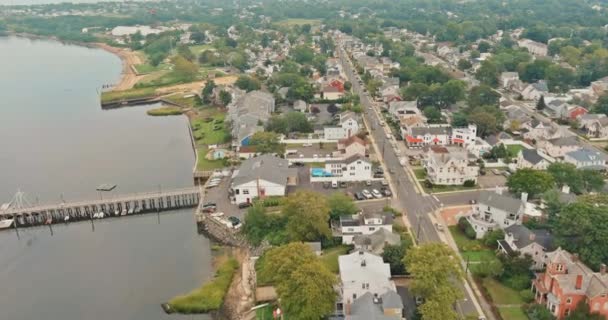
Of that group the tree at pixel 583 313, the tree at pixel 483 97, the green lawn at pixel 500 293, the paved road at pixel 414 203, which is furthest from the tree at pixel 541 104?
the tree at pixel 583 313

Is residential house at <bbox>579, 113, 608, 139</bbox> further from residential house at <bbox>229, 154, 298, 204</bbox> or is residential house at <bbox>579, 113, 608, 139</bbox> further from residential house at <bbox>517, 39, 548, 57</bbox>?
residential house at <bbox>517, 39, 548, 57</bbox>

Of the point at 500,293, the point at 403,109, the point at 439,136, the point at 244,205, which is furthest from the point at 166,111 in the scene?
the point at 500,293

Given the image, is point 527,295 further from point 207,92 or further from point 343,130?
point 207,92

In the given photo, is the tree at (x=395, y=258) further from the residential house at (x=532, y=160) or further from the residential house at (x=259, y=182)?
the residential house at (x=532, y=160)

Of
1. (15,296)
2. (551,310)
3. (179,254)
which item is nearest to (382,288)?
(551,310)

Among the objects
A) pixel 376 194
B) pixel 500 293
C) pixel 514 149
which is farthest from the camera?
pixel 514 149

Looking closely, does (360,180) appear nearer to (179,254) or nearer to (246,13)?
(179,254)

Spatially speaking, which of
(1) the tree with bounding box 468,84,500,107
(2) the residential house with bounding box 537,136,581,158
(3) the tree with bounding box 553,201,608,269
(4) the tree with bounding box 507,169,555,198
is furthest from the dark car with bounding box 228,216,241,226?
(1) the tree with bounding box 468,84,500,107
